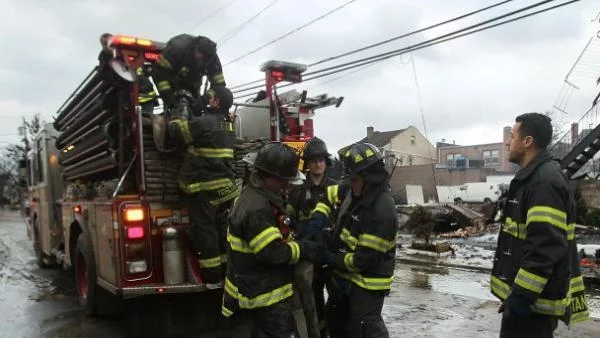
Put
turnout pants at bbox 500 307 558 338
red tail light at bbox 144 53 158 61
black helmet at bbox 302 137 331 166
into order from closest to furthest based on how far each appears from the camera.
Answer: turnout pants at bbox 500 307 558 338 → black helmet at bbox 302 137 331 166 → red tail light at bbox 144 53 158 61

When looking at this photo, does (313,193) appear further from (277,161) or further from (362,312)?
(362,312)

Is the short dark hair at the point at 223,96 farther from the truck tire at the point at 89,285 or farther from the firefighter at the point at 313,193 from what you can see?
the truck tire at the point at 89,285

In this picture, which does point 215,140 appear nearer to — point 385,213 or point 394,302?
point 385,213

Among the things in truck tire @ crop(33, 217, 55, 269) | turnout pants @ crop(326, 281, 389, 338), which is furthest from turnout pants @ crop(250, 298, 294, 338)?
truck tire @ crop(33, 217, 55, 269)

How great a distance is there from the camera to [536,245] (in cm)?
261

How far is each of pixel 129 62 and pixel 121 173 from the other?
1042 millimetres

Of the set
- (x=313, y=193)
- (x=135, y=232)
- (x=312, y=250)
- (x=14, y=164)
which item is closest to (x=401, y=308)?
(x=313, y=193)

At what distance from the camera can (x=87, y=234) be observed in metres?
5.42

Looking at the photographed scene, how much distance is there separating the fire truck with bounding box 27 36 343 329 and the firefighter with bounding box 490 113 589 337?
2658 millimetres

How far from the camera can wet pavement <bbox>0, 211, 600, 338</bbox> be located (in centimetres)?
538

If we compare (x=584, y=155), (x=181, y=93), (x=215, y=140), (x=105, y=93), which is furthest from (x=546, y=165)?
(x=584, y=155)

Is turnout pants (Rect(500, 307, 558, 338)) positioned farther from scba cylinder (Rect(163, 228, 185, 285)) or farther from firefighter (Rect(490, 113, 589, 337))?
scba cylinder (Rect(163, 228, 185, 285))

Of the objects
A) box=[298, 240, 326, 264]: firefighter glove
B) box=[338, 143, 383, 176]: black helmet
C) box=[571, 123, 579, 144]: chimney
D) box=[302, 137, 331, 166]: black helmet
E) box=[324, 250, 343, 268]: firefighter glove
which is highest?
box=[571, 123, 579, 144]: chimney

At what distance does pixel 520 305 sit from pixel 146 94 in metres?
3.69
